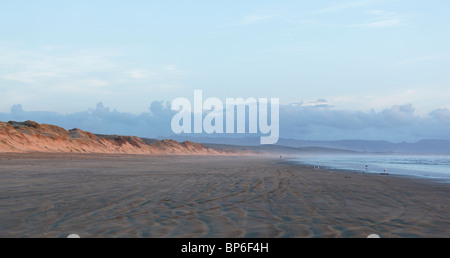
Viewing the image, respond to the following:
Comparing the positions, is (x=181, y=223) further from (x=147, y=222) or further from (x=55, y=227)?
(x=55, y=227)

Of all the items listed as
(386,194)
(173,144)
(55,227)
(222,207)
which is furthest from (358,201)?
(173,144)

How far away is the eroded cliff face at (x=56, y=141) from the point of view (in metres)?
63.5

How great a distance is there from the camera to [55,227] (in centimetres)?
736

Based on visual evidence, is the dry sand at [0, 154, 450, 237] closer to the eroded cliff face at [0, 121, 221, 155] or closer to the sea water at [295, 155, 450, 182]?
the sea water at [295, 155, 450, 182]

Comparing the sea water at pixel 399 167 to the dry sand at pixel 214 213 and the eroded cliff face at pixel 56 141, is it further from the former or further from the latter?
the eroded cliff face at pixel 56 141

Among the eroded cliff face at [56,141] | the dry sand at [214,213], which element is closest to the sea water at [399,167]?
the dry sand at [214,213]

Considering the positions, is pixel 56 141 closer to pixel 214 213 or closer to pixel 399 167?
pixel 399 167

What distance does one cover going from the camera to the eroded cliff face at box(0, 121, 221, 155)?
63.5 m

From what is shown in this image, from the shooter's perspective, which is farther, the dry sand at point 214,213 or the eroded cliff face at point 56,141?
the eroded cliff face at point 56,141
